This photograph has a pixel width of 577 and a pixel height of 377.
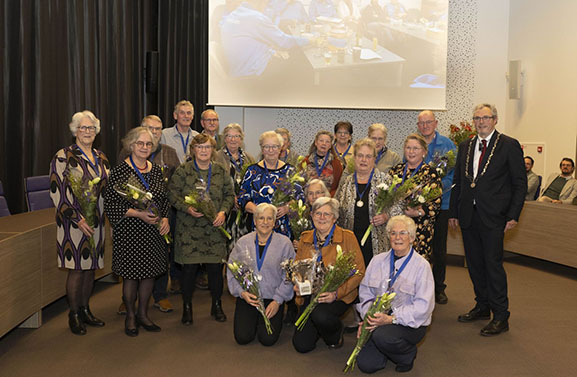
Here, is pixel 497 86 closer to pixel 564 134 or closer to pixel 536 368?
pixel 564 134

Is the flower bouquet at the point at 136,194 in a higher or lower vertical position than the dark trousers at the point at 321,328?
higher

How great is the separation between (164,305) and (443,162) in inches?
108

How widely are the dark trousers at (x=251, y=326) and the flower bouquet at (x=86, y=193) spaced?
1218 mm

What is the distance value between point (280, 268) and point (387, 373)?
3.38 feet

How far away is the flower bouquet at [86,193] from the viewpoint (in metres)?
3.89

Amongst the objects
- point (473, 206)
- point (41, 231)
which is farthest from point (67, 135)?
point (473, 206)

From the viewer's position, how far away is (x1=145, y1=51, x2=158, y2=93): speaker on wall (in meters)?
8.42

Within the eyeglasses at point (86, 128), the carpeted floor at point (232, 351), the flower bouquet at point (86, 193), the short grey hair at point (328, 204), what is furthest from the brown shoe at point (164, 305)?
Result: the short grey hair at point (328, 204)

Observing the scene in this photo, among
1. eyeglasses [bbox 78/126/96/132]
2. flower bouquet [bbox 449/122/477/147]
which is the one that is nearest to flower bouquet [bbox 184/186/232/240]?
eyeglasses [bbox 78/126/96/132]

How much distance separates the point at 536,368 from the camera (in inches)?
140

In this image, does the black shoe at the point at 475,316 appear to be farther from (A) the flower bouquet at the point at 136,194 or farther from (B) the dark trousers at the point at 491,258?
(A) the flower bouquet at the point at 136,194

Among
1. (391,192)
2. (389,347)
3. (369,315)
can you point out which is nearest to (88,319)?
(369,315)

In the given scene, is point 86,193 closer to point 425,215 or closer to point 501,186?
point 425,215

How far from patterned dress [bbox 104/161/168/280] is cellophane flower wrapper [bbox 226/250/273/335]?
659mm
